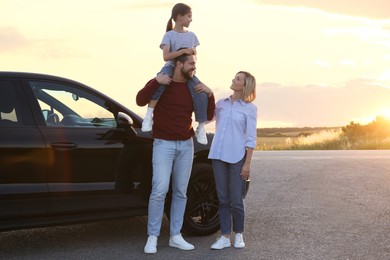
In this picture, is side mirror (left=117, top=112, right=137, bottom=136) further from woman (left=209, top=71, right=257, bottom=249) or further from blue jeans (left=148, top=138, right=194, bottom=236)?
woman (left=209, top=71, right=257, bottom=249)

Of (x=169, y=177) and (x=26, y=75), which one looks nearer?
(x=26, y=75)

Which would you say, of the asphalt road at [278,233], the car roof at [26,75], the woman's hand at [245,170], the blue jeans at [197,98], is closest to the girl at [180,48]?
the blue jeans at [197,98]

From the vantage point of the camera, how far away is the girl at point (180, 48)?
721 cm

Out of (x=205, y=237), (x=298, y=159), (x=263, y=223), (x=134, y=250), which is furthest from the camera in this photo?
(x=298, y=159)

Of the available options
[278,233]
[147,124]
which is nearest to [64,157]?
[147,124]

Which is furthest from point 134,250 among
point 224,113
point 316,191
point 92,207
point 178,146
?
point 316,191

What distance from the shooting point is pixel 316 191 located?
1223 cm

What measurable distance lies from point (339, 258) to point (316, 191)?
16.6 feet

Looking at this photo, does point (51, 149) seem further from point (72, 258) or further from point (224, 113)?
point (224, 113)

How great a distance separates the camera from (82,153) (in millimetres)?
7188

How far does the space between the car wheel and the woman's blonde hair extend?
3.40ft

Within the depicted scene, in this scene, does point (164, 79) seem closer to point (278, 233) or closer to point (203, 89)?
point (203, 89)

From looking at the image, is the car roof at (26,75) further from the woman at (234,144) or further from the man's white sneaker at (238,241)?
the man's white sneaker at (238,241)

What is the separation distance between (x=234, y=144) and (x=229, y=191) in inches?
19.3
